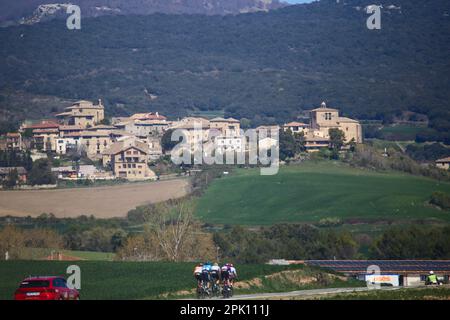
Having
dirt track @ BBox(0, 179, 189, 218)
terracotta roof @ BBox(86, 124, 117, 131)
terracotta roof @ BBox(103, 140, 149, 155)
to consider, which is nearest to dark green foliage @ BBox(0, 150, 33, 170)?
terracotta roof @ BBox(103, 140, 149, 155)

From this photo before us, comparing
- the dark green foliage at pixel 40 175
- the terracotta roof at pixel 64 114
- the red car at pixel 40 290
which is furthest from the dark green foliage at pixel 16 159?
the red car at pixel 40 290

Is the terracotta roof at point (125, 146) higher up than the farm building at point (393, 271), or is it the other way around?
the terracotta roof at point (125, 146)

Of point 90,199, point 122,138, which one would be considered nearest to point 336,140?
point 122,138

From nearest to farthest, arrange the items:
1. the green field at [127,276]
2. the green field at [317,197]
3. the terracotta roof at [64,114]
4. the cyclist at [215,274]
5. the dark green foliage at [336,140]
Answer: the cyclist at [215,274] < the green field at [127,276] < the green field at [317,197] < the dark green foliage at [336,140] < the terracotta roof at [64,114]

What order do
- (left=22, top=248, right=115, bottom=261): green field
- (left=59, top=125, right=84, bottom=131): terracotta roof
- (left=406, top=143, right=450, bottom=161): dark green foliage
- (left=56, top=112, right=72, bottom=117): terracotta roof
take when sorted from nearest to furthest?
(left=22, top=248, right=115, bottom=261): green field
(left=406, top=143, right=450, bottom=161): dark green foliage
(left=59, top=125, right=84, bottom=131): terracotta roof
(left=56, top=112, right=72, bottom=117): terracotta roof

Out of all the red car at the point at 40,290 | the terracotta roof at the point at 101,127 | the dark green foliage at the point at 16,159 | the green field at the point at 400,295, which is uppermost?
the terracotta roof at the point at 101,127

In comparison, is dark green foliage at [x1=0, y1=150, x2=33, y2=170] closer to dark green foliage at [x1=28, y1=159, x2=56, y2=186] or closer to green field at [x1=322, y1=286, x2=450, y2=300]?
dark green foliage at [x1=28, y1=159, x2=56, y2=186]

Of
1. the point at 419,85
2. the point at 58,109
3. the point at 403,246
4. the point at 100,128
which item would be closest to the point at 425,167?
the point at 100,128

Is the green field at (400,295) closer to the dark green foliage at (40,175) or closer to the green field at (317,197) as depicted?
the green field at (317,197)
